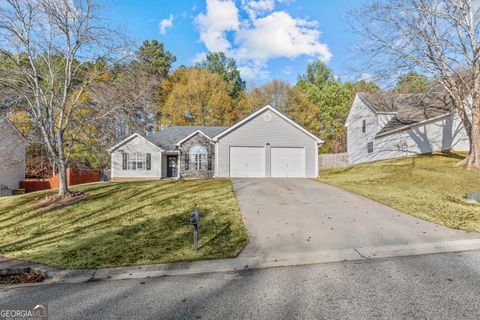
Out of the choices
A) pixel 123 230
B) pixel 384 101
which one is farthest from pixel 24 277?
pixel 384 101

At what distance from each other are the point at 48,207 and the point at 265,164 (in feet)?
44.4

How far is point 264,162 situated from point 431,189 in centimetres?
1058

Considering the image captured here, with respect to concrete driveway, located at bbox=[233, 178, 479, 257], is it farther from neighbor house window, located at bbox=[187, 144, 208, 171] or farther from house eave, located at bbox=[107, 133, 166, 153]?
house eave, located at bbox=[107, 133, 166, 153]

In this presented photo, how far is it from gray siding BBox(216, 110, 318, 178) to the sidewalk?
14834 mm

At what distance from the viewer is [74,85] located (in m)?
14.3

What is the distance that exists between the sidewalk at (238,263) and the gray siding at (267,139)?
14834 millimetres

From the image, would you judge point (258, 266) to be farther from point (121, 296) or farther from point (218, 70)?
point (218, 70)

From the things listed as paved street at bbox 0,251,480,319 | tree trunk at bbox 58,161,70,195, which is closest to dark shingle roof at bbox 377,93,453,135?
paved street at bbox 0,251,480,319

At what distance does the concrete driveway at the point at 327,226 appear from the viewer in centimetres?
626

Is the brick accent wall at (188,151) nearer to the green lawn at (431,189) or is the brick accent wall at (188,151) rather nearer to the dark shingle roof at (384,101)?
the green lawn at (431,189)

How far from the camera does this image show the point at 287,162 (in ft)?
68.6

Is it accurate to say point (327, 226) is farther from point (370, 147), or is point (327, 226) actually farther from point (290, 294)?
point (370, 147)

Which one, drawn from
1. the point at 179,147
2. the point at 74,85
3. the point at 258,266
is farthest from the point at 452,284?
the point at 179,147

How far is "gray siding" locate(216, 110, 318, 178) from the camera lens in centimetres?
2072
